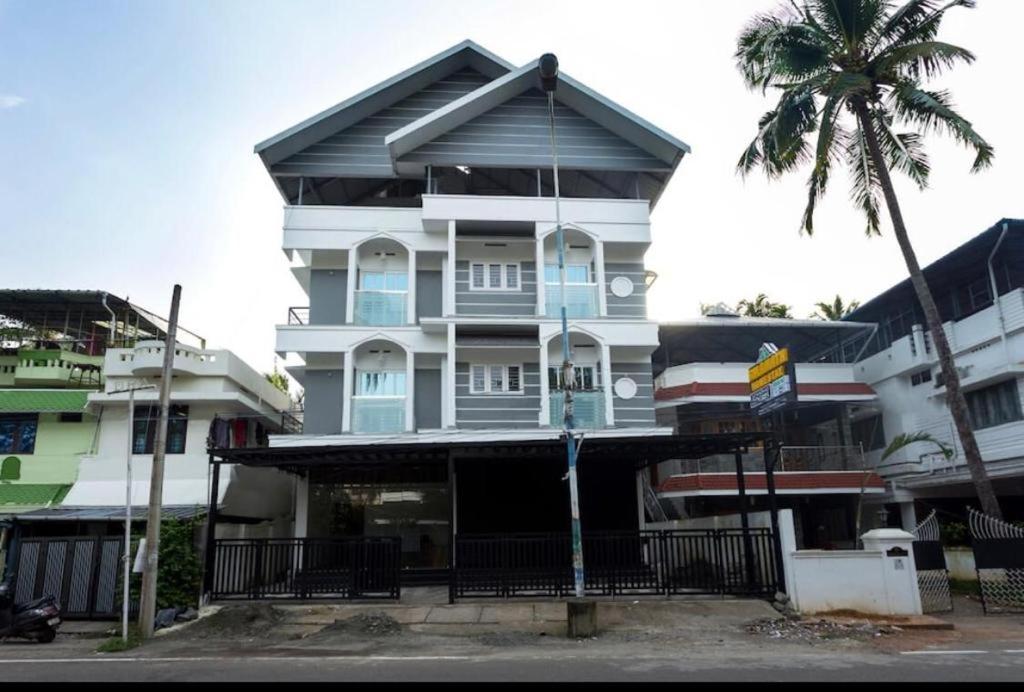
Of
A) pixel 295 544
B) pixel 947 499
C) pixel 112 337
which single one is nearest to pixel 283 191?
pixel 112 337

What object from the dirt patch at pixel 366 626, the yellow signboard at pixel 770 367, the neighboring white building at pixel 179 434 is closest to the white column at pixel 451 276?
the neighboring white building at pixel 179 434

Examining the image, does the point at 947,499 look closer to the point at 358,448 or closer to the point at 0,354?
the point at 358,448

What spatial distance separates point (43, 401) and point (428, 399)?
35.7 ft

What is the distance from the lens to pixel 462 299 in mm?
21266

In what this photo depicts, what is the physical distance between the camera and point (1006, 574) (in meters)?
14.1

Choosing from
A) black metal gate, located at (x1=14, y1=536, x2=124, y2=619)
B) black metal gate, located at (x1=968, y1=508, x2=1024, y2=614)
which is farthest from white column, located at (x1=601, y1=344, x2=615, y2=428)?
black metal gate, located at (x1=14, y1=536, x2=124, y2=619)

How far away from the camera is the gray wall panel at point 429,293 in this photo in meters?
21.7

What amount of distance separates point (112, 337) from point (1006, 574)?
25.8 m

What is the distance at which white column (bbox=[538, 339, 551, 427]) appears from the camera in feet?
64.4

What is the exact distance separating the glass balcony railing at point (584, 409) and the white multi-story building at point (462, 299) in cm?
5

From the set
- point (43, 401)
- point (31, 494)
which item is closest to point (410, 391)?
point (43, 401)

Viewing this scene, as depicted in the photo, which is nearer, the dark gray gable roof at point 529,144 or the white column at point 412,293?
the white column at point 412,293

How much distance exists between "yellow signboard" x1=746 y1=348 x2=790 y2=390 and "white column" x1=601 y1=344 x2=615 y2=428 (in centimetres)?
386

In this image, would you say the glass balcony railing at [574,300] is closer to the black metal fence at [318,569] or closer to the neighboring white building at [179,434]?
the black metal fence at [318,569]
